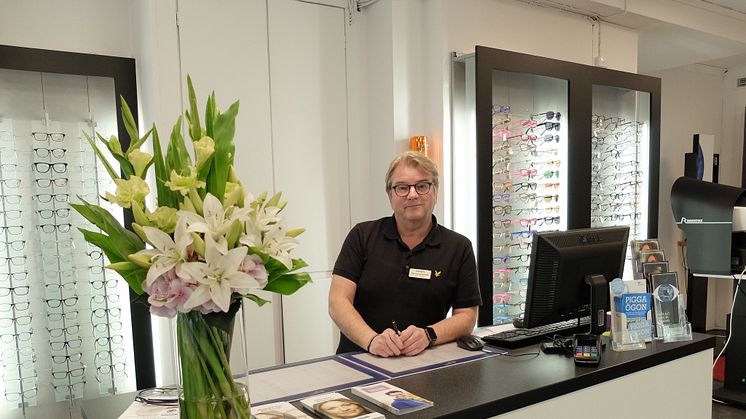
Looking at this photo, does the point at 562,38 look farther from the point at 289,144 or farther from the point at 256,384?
the point at 256,384

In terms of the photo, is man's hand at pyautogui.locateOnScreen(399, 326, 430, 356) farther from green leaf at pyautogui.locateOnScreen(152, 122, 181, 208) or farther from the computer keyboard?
green leaf at pyautogui.locateOnScreen(152, 122, 181, 208)

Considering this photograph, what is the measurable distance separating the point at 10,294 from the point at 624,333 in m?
3.20

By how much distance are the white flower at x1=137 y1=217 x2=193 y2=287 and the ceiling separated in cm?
364

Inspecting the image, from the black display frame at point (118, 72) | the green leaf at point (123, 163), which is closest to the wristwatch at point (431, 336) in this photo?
the green leaf at point (123, 163)

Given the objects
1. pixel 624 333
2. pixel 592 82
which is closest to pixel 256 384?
pixel 624 333

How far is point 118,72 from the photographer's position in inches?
125

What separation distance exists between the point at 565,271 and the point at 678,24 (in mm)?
3684

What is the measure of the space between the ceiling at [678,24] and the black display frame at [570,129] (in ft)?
1.55

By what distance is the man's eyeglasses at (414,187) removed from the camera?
212 cm

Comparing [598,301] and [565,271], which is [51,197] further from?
[598,301]

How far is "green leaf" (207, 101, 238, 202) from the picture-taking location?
3.35ft

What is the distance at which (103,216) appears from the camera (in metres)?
0.96

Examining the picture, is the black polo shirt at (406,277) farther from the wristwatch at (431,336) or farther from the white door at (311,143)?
the white door at (311,143)

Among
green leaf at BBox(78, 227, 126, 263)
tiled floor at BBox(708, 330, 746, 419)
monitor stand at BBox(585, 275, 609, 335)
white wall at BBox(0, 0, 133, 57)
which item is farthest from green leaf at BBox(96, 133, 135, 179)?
tiled floor at BBox(708, 330, 746, 419)
